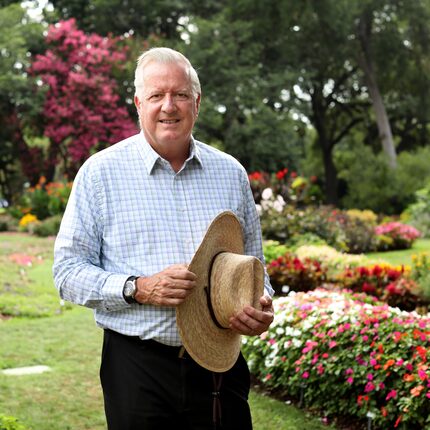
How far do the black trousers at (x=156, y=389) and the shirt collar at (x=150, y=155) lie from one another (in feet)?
2.08

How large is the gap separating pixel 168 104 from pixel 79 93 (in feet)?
71.4

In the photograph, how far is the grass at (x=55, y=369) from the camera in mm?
5426

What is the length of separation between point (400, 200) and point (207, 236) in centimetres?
2358

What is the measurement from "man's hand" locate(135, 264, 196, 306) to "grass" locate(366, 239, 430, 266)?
12095 millimetres

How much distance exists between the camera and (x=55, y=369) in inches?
264

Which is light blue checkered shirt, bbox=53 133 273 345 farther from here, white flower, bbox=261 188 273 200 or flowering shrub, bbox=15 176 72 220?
flowering shrub, bbox=15 176 72 220

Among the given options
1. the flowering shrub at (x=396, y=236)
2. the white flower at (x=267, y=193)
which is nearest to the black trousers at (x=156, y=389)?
the white flower at (x=267, y=193)

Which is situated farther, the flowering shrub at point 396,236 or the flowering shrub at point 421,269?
the flowering shrub at point 396,236

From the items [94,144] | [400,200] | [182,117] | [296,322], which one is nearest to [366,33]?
[400,200]

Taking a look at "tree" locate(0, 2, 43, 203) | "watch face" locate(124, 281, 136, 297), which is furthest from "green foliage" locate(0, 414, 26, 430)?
"tree" locate(0, 2, 43, 203)

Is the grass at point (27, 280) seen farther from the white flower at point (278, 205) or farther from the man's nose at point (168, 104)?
the man's nose at point (168, 104)

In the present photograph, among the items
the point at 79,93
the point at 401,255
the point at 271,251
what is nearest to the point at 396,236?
the point at 401,255

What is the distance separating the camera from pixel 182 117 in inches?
107

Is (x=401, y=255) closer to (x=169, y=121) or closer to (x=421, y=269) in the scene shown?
(x=421, y=269)
